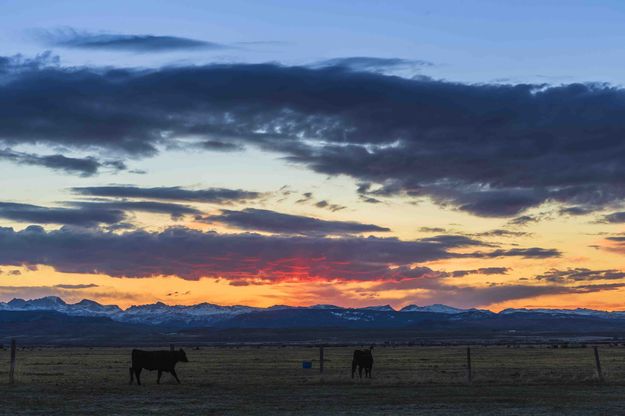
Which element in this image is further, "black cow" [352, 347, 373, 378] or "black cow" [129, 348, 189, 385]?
"black cow" [352, 347, 373, 378]

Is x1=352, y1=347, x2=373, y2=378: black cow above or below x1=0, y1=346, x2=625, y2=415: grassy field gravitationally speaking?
above

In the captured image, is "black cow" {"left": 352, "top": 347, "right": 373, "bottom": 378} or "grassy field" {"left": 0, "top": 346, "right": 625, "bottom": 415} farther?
"black cow" {"left": 352, "top": 347, "right": 373, "bottom": 378}

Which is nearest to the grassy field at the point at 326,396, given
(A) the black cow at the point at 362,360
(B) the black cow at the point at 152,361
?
(B) the black cow at the point at 152,361

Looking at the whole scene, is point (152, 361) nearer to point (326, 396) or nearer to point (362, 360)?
point (362, 360)

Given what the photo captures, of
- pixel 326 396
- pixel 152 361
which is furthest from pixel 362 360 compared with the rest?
pixel 326 396

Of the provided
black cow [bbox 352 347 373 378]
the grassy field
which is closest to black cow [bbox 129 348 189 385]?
the grassy field

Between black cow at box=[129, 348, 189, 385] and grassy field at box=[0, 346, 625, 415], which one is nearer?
grassy field at box=[0, 346, 625, 415]

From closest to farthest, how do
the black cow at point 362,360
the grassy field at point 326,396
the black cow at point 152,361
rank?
the grassy field at point 326,396 < the black cow at point 152,361 < the black cow at point 362,360

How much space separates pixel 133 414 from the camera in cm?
2709

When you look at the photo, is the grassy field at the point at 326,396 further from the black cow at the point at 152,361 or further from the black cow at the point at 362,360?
the black cow at the point at 362,360

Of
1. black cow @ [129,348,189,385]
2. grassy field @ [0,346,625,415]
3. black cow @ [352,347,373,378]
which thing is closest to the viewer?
grassy field @ [0,346,625,415]

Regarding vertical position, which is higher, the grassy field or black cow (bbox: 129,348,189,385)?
black cow (bbox: 129,348,189,385)

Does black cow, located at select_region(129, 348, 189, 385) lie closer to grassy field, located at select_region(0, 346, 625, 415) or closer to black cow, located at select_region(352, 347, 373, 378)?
grassy field, located at select_region(0, 346, 625, 415)

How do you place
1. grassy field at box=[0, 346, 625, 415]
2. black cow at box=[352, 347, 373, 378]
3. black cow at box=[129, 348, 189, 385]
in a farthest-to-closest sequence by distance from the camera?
1. black cow at box=[352, 347, 373, 378]
2. black cow at box=[129, 348, 189, 385]
3. grassy field at box=[0, 346, 625, 415]
